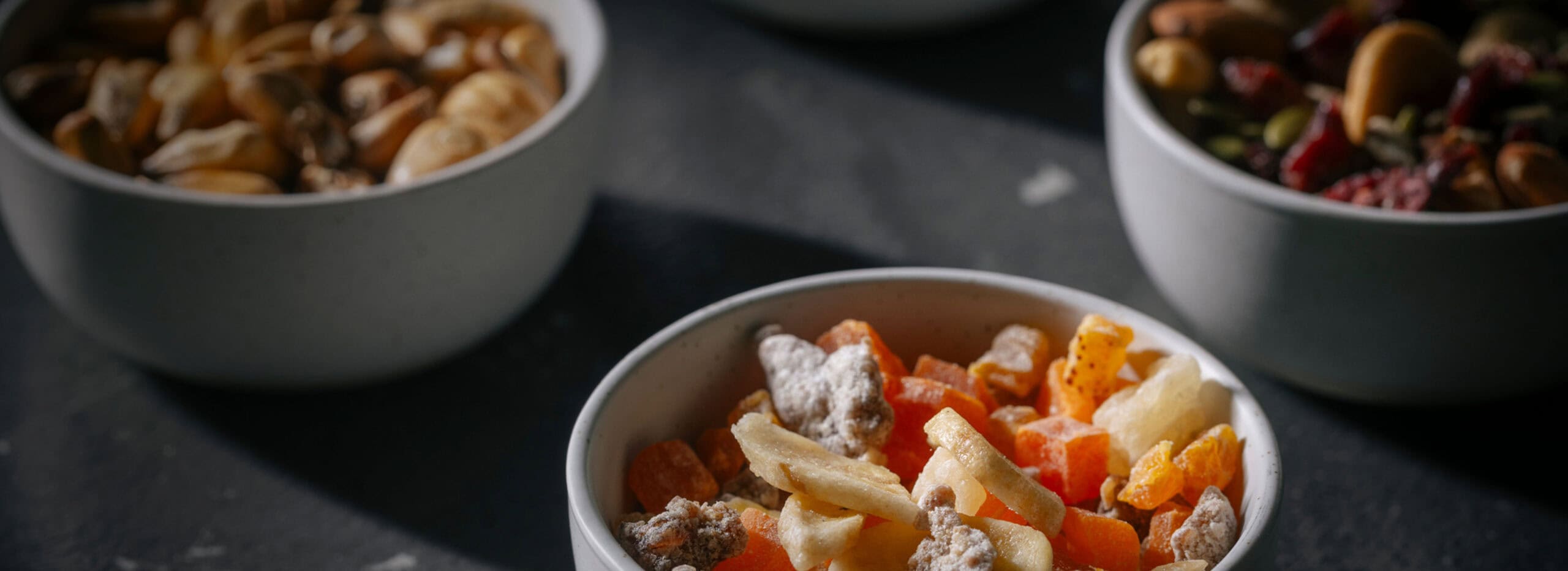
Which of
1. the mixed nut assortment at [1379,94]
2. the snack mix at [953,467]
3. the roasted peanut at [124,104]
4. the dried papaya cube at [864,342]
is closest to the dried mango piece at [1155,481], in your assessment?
the snack mix at [953,467]

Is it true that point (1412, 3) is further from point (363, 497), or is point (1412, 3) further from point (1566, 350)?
point (363, 497)

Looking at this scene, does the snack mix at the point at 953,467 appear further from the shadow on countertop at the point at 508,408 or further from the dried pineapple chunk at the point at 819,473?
the shadow on countertop at the point at 508,408

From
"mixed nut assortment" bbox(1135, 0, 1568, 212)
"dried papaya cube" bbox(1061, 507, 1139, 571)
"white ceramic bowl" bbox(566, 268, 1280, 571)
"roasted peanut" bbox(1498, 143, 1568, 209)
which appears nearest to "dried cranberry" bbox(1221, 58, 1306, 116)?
"mixed nut assortment" bbox(1135, 0, 1568, 212)

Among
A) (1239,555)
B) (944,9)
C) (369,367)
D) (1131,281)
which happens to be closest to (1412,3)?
(1131,281)

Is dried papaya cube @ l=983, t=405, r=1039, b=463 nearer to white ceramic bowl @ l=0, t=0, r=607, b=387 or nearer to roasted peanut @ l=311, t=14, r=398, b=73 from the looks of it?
white ceramic bowl @ l=0, t=0, r=607, b=387

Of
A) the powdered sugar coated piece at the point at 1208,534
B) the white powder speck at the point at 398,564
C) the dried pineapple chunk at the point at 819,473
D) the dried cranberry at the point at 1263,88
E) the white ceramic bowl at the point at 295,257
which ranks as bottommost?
→ the white powder speck at the point at 398,564

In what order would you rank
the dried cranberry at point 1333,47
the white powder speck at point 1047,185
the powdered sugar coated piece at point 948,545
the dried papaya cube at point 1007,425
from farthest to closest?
the white powder speck at point 1047,185
the dried cranberry at point 1333,47
the dried papaya cube at point 1007,425
the powdered sugar coated piece at point 948,545

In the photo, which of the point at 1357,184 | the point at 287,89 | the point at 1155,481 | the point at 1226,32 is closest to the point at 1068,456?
the point at 1155,481
